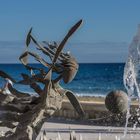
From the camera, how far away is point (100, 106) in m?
15.2

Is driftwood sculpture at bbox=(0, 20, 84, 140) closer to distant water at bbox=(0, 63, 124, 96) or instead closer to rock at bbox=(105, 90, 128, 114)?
rock at bbox=(105, 90, 128, 114)

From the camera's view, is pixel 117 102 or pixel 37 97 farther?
pixel 117 102

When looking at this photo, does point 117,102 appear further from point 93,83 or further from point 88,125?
point 93,83

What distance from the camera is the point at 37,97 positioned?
576 centimetres

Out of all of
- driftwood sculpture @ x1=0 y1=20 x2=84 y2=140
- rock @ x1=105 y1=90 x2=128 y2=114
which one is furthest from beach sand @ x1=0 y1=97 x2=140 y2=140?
driftwood sculpture @ x1=0 y1=20 x2=84 y2=140

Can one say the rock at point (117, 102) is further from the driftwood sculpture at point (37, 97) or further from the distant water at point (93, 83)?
the distant water at point (93, 83)

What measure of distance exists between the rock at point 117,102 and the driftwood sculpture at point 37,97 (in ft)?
28.0

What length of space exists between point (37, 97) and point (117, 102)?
8848 millimetres

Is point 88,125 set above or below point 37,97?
below

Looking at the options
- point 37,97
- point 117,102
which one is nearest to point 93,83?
point 117,102

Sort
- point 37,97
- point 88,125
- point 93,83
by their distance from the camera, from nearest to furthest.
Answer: point 37,97 < point 88,125 < point 93,83

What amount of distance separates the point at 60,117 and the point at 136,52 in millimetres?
4613

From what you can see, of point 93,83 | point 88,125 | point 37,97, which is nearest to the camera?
point 37,97

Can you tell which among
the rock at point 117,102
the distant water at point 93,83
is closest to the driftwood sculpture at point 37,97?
the rock at point 117,102
